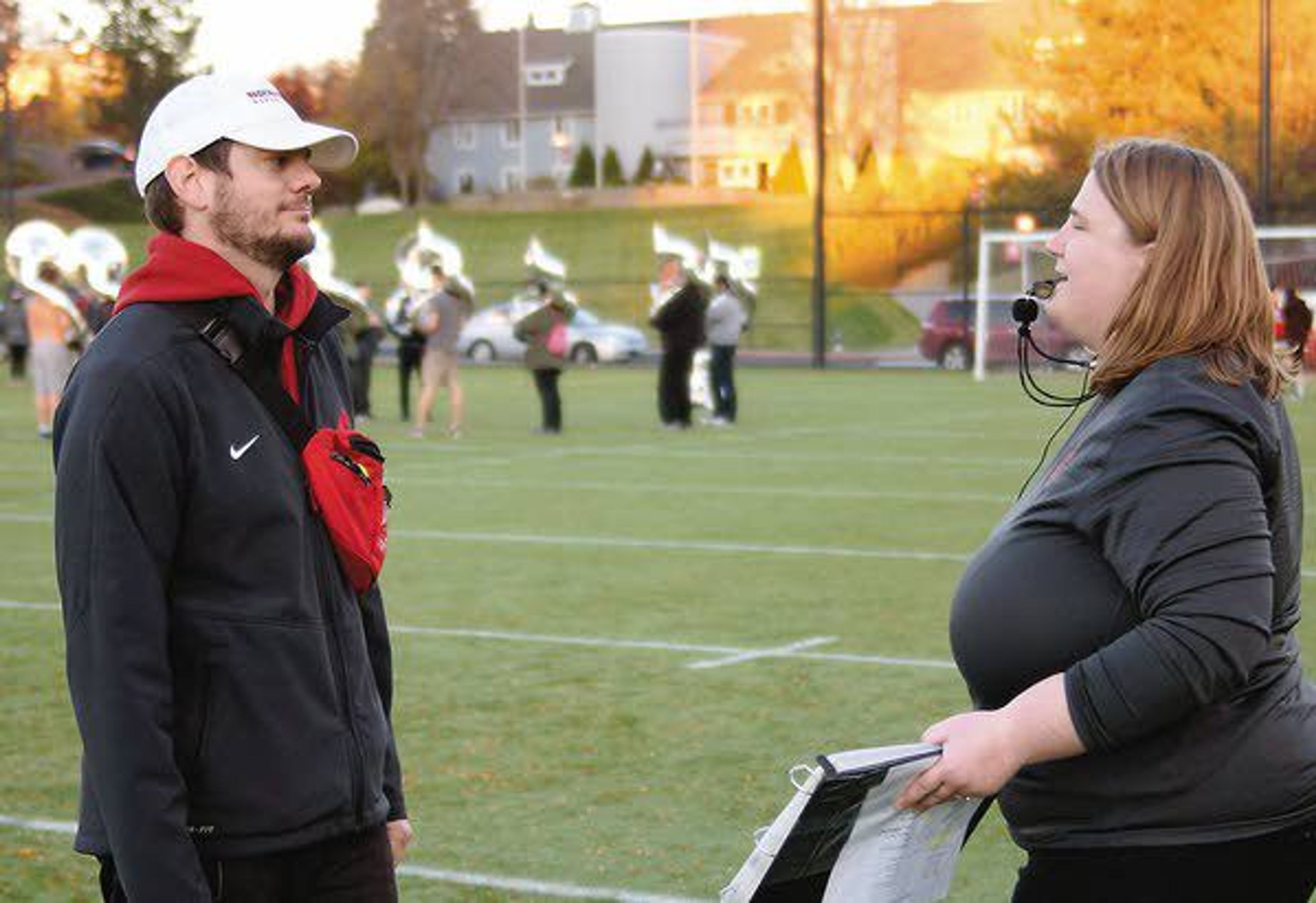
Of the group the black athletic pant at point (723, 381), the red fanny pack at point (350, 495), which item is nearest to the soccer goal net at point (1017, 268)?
the black athletic pant at point (723, 381)

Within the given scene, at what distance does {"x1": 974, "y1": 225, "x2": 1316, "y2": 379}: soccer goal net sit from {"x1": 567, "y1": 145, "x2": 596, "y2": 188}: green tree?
155 feet

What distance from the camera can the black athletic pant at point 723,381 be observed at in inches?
973

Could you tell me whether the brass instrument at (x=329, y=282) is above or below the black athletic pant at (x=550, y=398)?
above

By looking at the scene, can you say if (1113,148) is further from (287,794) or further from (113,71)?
(113,71)

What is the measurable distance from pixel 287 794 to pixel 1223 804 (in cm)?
134

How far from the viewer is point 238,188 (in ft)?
11.3

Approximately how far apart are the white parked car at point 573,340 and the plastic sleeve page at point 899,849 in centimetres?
3844

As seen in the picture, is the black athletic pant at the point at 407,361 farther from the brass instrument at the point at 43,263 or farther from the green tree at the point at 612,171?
the green tree at the point at 612,171

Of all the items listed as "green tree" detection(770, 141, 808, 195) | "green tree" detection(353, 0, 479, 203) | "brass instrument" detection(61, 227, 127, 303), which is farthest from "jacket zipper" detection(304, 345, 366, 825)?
"green tree" detection(353, 0, 479, 203)

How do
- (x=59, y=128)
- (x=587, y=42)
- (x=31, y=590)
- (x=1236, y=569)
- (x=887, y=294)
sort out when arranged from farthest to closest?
1. (x=587, y=42)
2. (x=59, y=128)
3. (x=887, y=294)
4. (x=31, y=590)
5. (x=1236, y=569)

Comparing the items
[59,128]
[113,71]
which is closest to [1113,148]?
[59,128]

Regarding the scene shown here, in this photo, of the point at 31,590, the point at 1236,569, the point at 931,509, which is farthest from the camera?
the point at 931,509

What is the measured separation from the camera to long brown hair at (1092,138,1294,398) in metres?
2.97

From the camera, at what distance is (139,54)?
103000 mm
